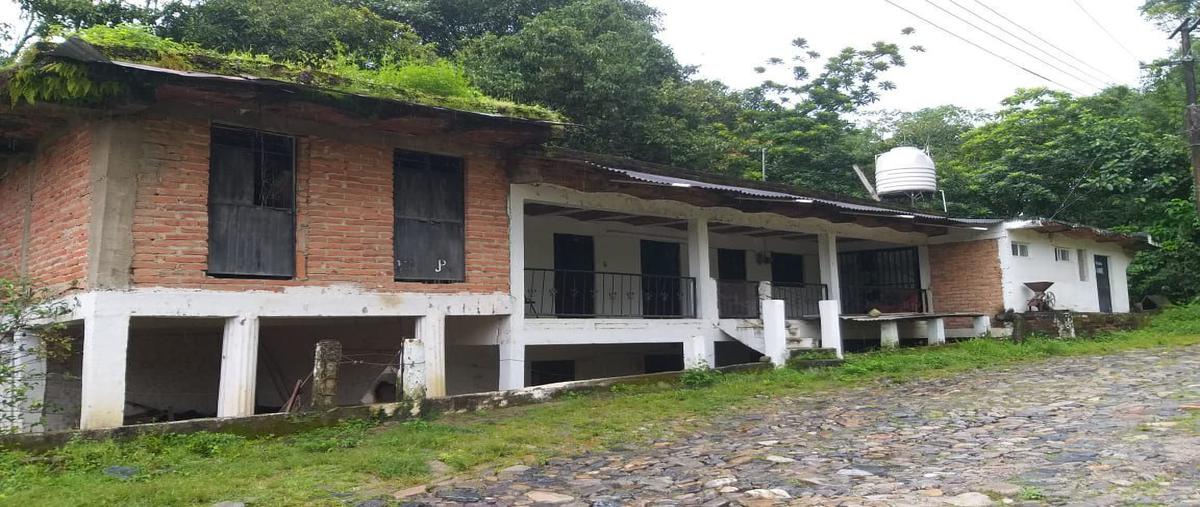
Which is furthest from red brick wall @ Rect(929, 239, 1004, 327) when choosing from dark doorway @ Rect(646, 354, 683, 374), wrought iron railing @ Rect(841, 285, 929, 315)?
dark doorway @ Rect(646, 354, 683, 374)

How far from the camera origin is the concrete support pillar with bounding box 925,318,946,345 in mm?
15535

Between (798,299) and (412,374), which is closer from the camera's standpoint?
(412,374)

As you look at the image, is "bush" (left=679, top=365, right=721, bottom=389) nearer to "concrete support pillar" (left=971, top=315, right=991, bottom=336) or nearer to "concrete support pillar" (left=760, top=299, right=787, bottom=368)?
"concrete support pillar" (left=760, top=299, right=787, bottom=368)

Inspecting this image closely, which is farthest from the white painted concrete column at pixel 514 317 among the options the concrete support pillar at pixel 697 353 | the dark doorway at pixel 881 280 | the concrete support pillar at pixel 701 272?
the dark doorway at pixel 881 280

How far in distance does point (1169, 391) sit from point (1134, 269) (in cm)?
1624

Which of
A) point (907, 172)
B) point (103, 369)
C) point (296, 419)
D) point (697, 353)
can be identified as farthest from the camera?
point (907, 172)

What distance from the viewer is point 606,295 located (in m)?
14.5

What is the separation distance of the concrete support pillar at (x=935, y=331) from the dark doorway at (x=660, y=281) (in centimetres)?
501

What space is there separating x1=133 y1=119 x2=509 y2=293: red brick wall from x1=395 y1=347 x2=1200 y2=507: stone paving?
3806 millimetres

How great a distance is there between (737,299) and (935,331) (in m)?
4.14

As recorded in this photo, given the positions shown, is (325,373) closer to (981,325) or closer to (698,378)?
(698,378)

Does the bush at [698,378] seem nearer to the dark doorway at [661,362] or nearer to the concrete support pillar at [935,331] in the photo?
the dark doorway at [661,362]

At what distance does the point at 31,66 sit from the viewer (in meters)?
7.11

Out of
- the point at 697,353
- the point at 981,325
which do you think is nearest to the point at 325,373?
the point at 697,353
